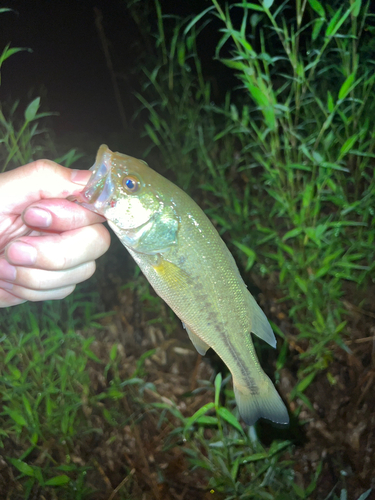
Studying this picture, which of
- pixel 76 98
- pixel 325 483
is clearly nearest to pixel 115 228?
pixel 76 98

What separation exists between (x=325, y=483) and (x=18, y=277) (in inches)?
43.5

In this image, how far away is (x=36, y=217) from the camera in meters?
0.80

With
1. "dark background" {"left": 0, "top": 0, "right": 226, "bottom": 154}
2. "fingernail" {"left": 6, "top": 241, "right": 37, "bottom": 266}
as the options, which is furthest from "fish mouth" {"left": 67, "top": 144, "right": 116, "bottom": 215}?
"dark background" {"left": 0, "top": 0, "right": 226, "bottom": 154}

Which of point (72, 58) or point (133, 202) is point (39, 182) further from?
point (72, 58)

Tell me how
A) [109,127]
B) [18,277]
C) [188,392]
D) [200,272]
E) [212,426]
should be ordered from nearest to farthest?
[200,272] → [18,277] → [212,426] → [188,392] → [109,127]

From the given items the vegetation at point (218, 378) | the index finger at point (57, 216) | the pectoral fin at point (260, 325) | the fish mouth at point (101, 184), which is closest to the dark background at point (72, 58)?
the vegetation at point (218, 378)

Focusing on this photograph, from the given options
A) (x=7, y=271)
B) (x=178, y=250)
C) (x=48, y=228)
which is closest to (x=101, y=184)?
(x=178, y=250)

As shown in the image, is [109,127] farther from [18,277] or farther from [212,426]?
[212,426]

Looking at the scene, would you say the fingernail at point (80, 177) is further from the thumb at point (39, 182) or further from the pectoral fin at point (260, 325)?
the pectoral fin at point (260, 325)

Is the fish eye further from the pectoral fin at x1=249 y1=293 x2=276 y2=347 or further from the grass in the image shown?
the grass

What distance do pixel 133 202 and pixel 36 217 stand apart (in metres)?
0.28

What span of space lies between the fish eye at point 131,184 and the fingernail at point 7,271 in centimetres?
48

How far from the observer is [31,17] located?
106cm

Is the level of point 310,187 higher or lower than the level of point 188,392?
higher
